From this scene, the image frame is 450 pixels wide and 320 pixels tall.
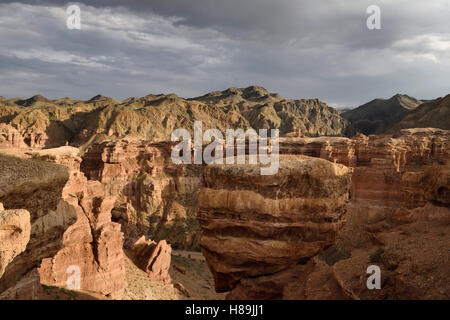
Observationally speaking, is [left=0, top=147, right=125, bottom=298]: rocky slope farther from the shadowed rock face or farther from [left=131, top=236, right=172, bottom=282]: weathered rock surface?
the shadowed rock face

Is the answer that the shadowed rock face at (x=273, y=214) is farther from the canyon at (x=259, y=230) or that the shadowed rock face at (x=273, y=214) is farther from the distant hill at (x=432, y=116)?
the distant hill at (x=432, y=116)

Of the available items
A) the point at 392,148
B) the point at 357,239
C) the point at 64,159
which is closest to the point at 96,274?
the point at 64,159

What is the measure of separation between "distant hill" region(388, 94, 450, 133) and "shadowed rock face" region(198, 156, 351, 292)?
104 metres

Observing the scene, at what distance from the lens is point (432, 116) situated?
104312 millimetres

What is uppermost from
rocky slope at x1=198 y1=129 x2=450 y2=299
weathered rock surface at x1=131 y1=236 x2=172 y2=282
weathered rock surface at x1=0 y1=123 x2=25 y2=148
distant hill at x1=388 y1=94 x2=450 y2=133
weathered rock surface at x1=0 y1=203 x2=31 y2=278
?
distant hill at x1=388 y1=94 x2=450 y2=133

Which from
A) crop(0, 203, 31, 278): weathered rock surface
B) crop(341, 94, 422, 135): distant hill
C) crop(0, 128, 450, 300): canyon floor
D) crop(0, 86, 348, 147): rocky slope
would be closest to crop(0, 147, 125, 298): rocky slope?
crop(0, 128, 450, 300): canyon floor

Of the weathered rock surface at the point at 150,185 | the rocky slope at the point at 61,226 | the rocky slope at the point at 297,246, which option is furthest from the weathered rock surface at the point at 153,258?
the weathered rock surface at the point at 150,185

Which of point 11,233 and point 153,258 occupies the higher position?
point 11,233

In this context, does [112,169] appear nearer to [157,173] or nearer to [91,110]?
[157,173]

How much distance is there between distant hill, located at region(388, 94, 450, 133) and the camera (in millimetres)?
99781

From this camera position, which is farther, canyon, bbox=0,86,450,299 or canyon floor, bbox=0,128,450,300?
canyon, bbox=0,86,450,299

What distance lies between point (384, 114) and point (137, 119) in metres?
138

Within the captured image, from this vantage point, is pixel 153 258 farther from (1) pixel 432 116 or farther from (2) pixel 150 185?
(1) pixel 432 116

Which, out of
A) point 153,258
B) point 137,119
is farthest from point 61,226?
point 137,119
